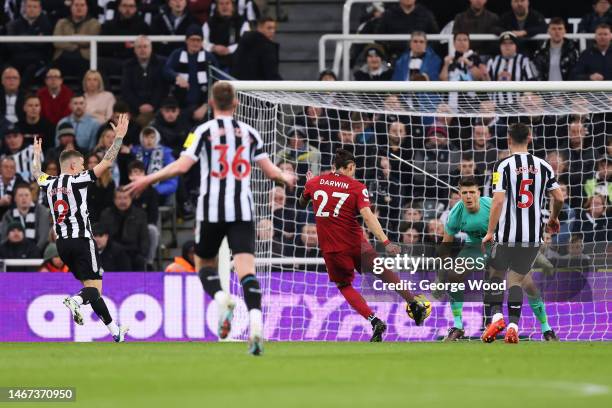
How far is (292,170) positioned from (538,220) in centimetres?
452

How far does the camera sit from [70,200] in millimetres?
14008

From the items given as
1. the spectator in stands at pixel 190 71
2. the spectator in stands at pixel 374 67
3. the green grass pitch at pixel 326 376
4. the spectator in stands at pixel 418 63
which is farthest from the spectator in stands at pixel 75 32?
the green grass pitch at pixel 326 376

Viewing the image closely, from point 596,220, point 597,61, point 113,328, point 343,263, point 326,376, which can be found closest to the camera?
point 326,376

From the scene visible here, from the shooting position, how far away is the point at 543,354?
Answer: 1125cm

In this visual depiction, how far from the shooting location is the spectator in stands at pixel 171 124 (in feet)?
63.6

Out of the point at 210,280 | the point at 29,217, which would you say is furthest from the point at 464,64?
the point at 210,280

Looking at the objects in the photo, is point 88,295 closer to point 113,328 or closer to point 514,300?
point 113,328

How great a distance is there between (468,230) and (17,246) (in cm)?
644

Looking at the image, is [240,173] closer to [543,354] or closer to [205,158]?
[205,158]

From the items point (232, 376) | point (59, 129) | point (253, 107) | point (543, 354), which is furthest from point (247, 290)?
point (59, 129)

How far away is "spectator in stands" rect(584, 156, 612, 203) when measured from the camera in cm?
1681

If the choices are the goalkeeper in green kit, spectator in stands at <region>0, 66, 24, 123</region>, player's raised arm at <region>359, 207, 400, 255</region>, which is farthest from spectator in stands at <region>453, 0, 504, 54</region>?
player's raised arm at <region>359, 207, 400, 255</region>

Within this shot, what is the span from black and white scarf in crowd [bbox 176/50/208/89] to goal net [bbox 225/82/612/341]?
6.44 feet

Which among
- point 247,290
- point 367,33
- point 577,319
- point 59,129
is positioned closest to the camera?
point 247,290
